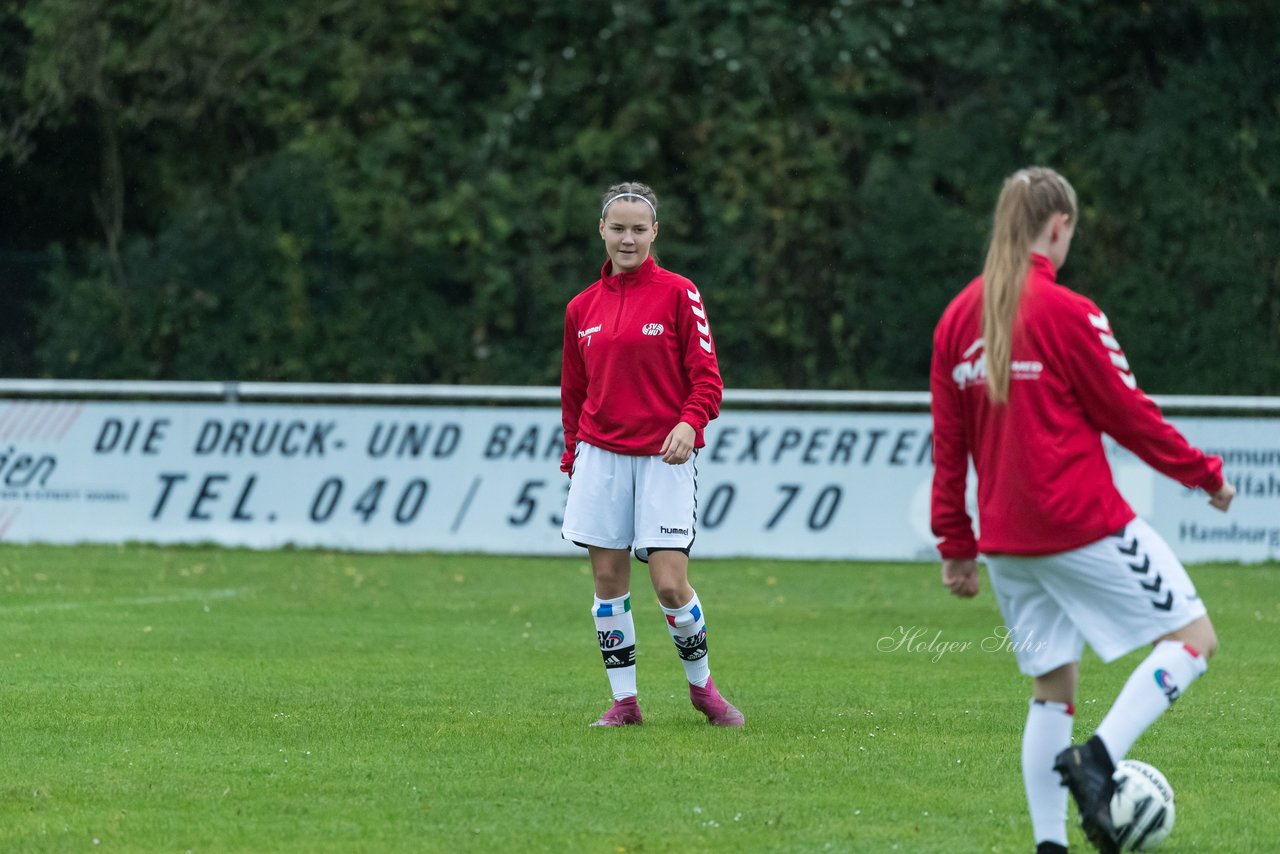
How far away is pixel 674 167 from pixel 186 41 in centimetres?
587

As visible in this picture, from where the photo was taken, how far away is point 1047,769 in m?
5.07

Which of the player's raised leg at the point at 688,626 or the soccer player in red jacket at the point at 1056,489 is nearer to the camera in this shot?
the soccer player in red jacket at the point at 1056,489

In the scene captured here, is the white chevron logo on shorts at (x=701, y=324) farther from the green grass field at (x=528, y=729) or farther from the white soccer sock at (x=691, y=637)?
the green grass field at (x=528, y=729)

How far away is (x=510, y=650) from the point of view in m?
10.6

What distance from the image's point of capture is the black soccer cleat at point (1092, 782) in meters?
4.79

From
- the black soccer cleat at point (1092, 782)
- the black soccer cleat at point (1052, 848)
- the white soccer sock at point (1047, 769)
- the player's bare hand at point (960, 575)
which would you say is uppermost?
the player's bare hand at point (960, 575)

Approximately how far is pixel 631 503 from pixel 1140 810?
289 centimetres

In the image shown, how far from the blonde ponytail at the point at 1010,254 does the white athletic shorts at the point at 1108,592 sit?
0.46 m

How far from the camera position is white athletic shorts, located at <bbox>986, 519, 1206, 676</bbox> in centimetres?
494

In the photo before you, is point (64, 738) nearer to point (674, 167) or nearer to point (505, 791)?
point (505, 791)

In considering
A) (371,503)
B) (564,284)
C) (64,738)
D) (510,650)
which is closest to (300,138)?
(564,284)

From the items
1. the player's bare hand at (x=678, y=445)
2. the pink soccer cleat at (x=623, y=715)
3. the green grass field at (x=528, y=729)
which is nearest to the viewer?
the green grass field at (x=528, y=729)

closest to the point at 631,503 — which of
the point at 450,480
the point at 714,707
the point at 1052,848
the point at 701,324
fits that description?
the point at 701,324

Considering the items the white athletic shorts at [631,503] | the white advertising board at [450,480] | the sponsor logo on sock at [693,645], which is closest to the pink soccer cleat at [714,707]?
the sponsor logo on sock at [693,645]
